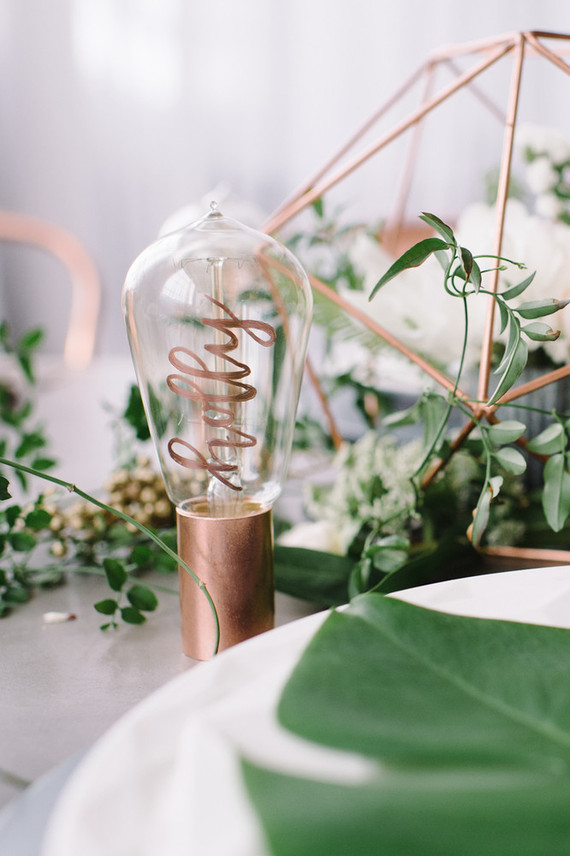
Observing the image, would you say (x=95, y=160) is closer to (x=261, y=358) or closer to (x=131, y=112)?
(x=131, y=112)

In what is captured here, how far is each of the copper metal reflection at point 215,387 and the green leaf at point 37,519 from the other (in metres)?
0.10

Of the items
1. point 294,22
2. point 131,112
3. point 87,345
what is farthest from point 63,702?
point 131,112

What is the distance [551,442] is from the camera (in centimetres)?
38

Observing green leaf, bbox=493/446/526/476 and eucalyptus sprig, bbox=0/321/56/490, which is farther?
eucalyptus sprig, bbox=0/321/56/490

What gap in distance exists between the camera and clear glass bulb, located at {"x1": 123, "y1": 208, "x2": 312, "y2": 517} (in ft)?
1.20

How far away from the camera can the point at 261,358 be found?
1.24 ft

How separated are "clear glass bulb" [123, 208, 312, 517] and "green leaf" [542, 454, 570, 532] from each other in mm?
135

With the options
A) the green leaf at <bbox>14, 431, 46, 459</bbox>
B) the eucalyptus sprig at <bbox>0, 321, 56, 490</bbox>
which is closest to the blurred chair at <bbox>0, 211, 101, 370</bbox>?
the eucalyptus sprig at <bbox>0, 321, 56, 490</bbox>

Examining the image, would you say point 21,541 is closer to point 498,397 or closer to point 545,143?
point 498,397

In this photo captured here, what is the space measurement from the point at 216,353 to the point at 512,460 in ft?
0.50

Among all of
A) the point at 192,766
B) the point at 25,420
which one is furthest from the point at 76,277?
the point at 192,766

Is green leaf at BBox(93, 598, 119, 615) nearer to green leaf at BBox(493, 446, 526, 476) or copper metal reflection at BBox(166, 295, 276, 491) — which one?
copper metal reflection at BBox(166, 295, 276, 491)

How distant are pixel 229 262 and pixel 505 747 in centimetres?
25

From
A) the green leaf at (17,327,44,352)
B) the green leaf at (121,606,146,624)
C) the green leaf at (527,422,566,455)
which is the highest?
the green leaf at (527,422,566,455)
